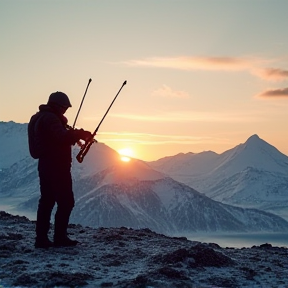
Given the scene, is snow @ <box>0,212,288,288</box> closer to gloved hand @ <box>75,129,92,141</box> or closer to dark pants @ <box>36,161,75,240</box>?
dark pants @ <box>36,161,75,240</box>

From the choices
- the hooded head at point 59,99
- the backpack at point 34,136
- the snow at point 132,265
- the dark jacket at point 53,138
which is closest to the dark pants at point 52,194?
the dark jacket at point 53,138

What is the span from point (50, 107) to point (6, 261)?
3.55 m

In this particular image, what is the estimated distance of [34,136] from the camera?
12859 mm

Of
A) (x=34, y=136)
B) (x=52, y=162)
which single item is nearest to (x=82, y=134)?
(x=52, y=162)

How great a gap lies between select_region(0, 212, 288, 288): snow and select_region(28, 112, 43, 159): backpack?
221 cm

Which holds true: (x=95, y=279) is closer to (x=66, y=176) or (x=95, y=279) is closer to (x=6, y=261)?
(x=6, y=261)

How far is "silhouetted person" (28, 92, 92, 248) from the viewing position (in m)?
12.7

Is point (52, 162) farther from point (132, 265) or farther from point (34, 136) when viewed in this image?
point (132, 265)

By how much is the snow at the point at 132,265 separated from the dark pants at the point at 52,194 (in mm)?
558

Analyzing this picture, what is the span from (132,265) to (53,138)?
10.9 ft

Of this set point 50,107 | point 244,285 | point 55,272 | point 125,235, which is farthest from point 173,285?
point 125,235

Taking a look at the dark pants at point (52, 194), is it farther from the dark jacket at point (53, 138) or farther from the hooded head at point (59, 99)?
the hooded head at point (59, 99)

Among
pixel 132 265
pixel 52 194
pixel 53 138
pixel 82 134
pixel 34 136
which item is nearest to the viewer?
pixel 132 265

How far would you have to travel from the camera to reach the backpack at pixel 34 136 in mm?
12781
